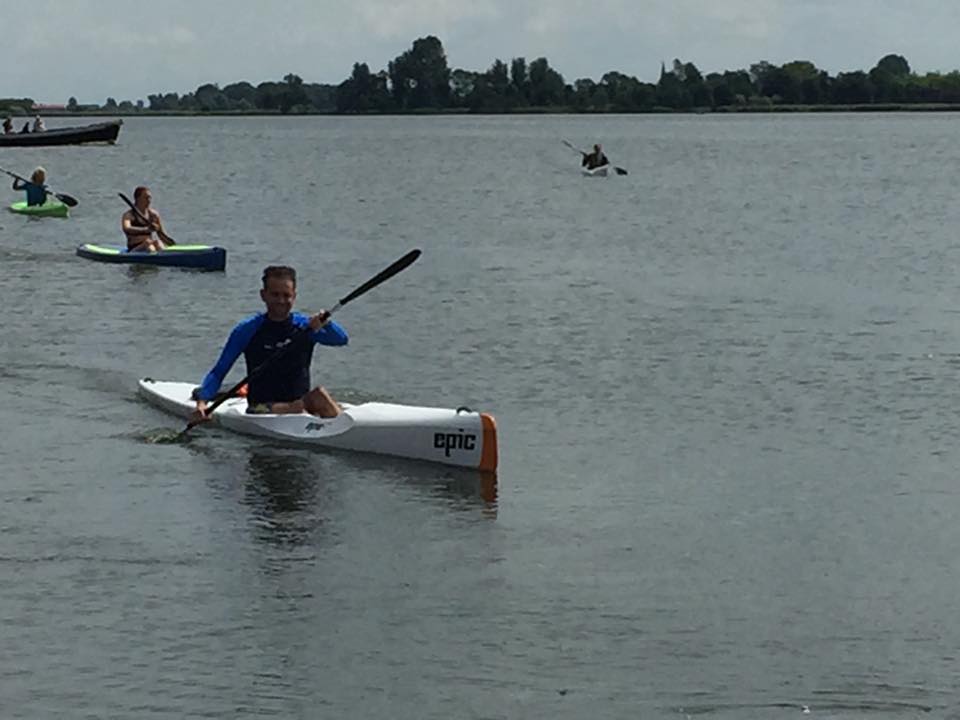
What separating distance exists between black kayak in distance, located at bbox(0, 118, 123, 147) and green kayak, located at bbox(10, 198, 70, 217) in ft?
125

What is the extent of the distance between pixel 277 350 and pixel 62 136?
2804 inches

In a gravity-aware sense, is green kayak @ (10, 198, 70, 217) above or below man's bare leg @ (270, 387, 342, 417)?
below

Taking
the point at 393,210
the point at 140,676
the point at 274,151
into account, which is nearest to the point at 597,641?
the point at 140,676

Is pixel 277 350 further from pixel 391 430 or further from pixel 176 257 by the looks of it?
pixel 176 257

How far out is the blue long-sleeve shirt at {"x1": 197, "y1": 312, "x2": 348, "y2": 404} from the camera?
1602 centimetres

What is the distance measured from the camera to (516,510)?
47.1ft

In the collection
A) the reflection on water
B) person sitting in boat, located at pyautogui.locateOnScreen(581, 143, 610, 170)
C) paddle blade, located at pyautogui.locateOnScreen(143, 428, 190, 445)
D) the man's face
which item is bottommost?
the reflection on water

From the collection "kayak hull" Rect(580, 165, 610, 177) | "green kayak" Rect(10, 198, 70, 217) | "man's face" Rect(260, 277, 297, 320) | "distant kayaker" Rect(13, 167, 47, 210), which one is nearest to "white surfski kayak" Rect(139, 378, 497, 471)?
"man's face" Rect(260, 277, 297, 320)

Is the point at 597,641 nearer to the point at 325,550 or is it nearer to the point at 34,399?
the point at 325,550

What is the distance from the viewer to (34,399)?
19391 mm

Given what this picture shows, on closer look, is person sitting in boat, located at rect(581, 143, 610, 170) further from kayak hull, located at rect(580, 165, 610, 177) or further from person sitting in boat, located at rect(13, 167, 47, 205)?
person sitting in boat, located at rect(13, 167, 47, 205)

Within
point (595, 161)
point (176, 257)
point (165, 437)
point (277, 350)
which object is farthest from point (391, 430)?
point (595, 161)

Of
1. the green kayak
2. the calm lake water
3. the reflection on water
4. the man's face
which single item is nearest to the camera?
the calm lake water


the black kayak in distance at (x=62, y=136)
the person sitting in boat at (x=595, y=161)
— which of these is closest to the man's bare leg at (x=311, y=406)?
the person sitting in boat at (x=595, y=161)
